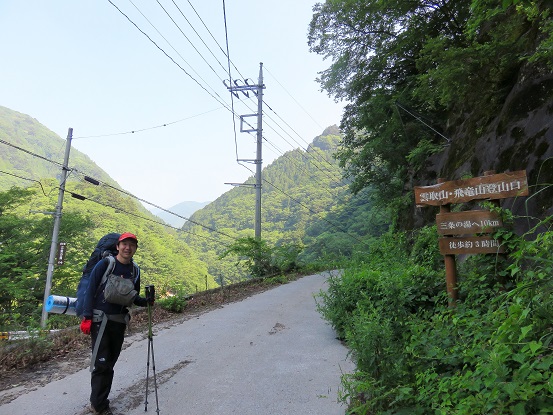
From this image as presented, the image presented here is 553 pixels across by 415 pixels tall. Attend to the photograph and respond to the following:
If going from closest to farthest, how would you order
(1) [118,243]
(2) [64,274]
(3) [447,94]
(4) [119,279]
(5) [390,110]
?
1. (4) [119,279]
2. (1) [118,243]
3. (3) [447,94]
4. (5) [390,110]
5. (2) [64,274]

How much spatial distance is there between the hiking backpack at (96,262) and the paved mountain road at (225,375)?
3.85 feet

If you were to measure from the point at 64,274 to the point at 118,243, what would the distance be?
21.7m

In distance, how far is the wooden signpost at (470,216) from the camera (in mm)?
3955

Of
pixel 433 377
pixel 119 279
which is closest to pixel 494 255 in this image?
pixel 433 377

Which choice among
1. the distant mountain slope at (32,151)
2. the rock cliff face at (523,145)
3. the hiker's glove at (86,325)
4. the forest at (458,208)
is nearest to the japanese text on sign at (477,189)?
the forest at (458,208)

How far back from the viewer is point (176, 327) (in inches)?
302

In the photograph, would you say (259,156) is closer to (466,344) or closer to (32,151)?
(466,344)

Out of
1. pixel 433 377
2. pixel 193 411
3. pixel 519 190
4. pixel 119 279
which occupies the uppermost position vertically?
pixel 519 190

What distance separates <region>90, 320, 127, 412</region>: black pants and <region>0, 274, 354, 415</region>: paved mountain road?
218 mm

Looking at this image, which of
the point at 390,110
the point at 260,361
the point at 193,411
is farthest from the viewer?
the point at 390,110

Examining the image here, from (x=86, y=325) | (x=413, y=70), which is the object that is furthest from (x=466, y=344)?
(x=413, y=70)

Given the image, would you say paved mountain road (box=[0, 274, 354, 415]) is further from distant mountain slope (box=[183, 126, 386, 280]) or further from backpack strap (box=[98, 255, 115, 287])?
distant mountain slope (box=[183, 126, 386, 280])

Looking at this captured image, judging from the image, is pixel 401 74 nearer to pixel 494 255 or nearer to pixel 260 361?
pixel 494 255

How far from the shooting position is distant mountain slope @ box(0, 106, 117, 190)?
9431 cm
